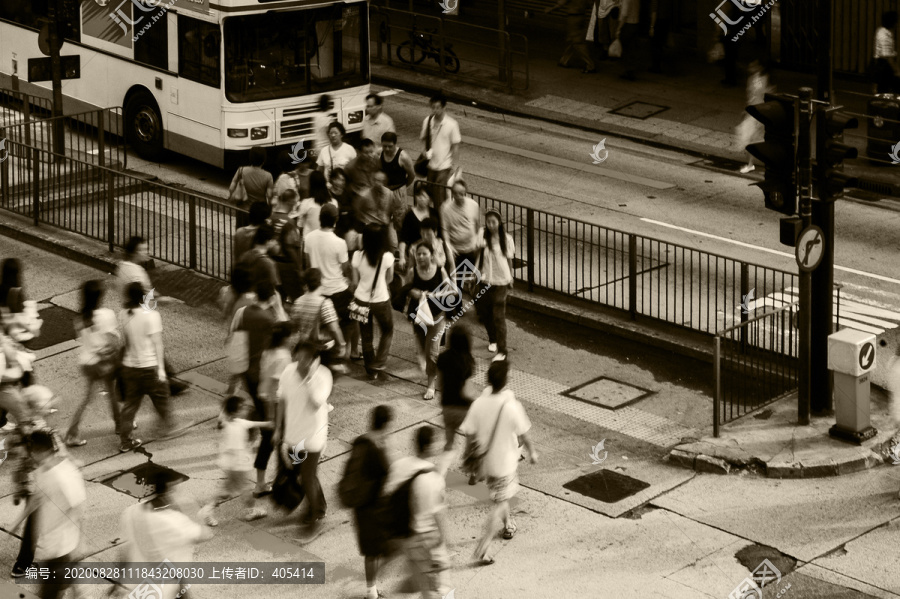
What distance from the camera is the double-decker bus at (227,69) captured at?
65.3ft

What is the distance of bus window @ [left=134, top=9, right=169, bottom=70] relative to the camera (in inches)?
824

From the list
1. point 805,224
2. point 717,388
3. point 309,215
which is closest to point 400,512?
point 717,388

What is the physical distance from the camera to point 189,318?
1652cm

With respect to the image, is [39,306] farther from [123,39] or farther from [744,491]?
[744,491]

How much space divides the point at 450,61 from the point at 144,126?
7.24 meters

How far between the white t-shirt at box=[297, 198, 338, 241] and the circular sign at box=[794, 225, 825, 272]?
4888 millimetres

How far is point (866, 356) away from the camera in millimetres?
13008

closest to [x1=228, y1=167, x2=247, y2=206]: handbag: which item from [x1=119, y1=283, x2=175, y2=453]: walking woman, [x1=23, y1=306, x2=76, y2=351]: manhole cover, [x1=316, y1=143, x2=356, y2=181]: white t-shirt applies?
[x1=316, y1=143, x2=356, y2=181]: white t-shirt

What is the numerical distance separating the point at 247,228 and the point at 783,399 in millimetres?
5465

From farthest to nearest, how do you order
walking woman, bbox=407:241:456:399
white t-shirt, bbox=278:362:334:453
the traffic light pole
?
walking woman, bbox=407:241:456:399 → the traffic light pole → white t-shirt, bbox=278:362:334:453

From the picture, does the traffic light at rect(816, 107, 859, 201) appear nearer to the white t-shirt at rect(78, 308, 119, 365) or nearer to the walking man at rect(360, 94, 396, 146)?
the white t-shirt at rect(78, 308, 119, 365)

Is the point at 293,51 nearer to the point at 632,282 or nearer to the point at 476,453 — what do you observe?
the point at 632,282

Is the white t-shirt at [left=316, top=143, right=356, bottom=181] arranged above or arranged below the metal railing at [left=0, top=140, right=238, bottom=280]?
above

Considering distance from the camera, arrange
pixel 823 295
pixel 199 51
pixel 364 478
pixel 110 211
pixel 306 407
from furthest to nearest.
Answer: pixel 199 51 → pixel 110 211 → pixel 823 295 → pixel 306 407 → pixel 364 478
